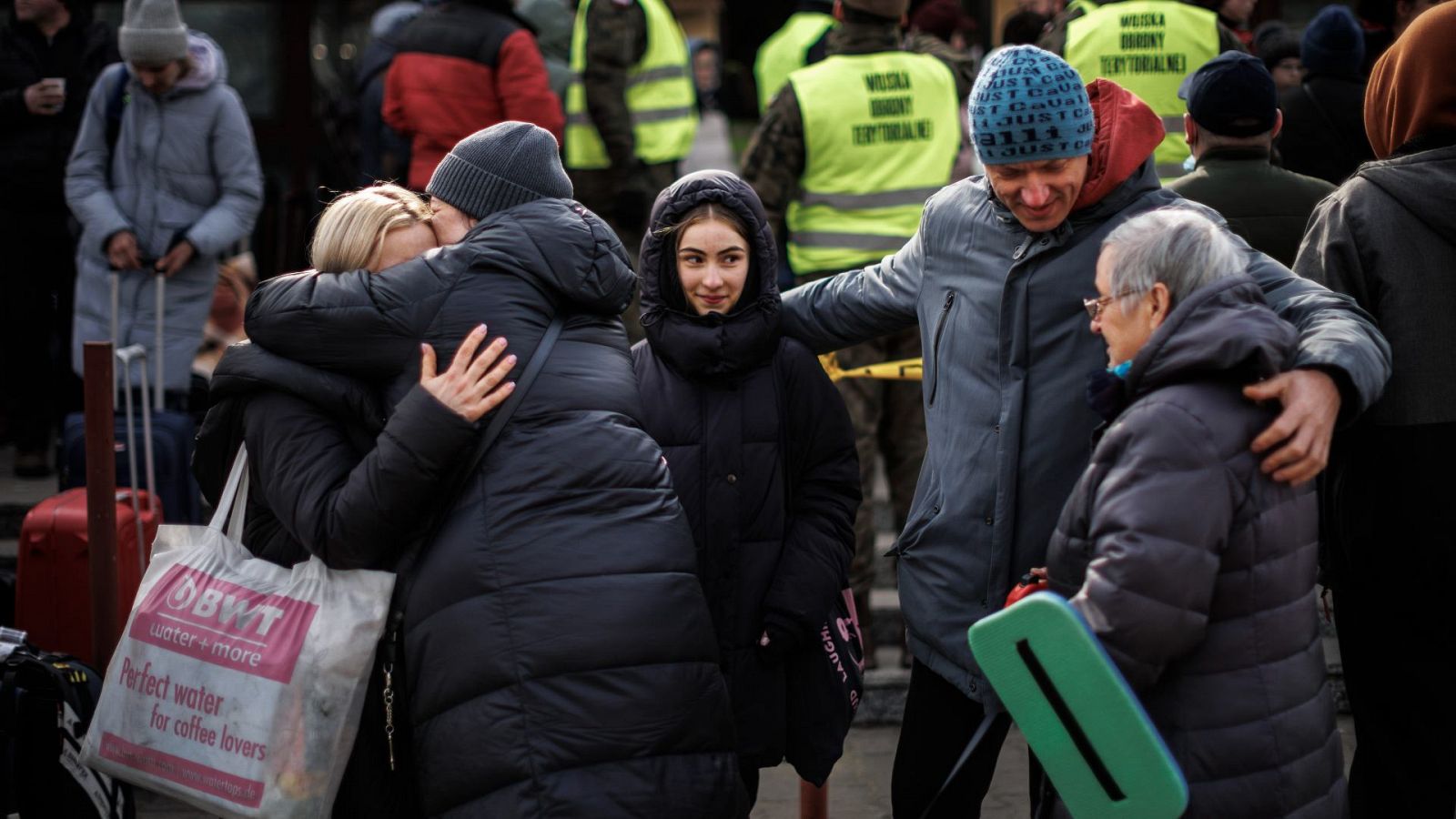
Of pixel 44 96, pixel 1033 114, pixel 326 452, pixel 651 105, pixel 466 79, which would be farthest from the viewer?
pixel 651 105

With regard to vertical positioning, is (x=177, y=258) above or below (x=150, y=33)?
below

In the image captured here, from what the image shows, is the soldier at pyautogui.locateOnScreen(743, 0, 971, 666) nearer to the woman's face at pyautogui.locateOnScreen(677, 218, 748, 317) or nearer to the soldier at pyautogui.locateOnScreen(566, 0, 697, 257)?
the soldier at pyautogui.locateOnScreen(566, 0, 697, 257)

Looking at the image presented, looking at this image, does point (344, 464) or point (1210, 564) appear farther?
point (344, 464)

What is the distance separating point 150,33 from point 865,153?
8.56 feet

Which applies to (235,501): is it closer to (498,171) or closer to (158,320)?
(498,171)

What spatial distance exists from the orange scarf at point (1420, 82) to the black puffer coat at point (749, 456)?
131 cm

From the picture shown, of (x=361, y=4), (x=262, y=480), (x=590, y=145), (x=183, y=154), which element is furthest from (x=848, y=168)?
(x=361, y=4)

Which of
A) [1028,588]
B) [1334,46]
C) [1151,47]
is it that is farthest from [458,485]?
[1334,46]

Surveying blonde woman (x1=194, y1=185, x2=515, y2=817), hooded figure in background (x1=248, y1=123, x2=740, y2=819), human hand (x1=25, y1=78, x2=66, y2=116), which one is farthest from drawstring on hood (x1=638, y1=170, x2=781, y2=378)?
human hand (x1=25, y1=78, x2=66, y2=116)

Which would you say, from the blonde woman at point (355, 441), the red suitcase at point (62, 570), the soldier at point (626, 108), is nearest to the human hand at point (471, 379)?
the blonde woman at point (355, 441)

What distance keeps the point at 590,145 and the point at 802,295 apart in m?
3.89

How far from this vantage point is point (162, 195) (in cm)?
620

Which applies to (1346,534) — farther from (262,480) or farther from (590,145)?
(590,145)

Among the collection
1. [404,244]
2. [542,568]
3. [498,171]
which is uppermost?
[498,171]
